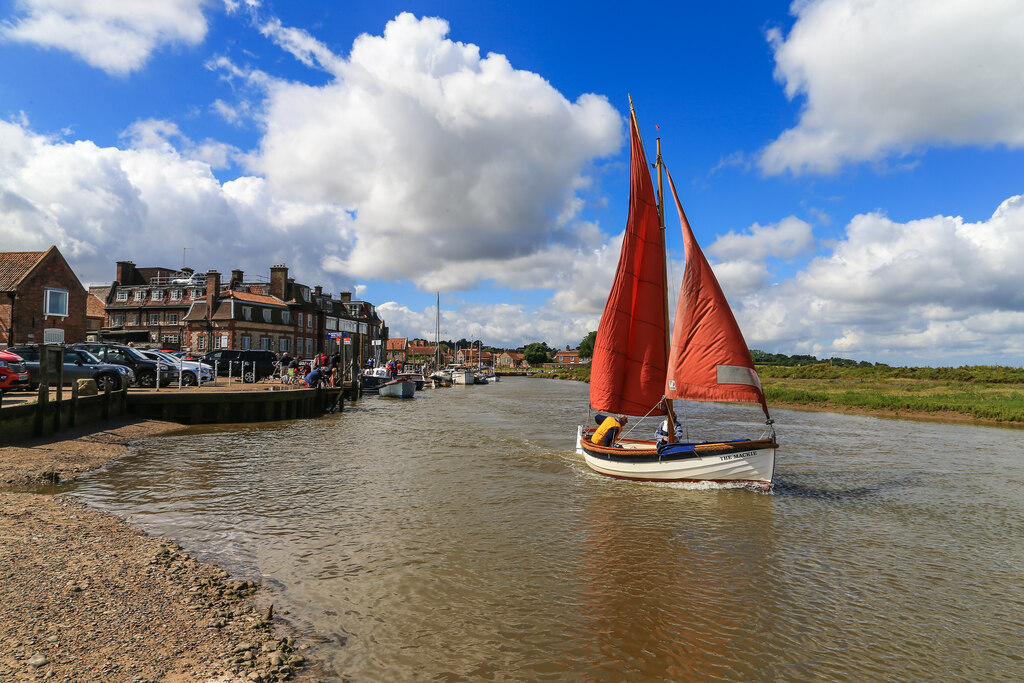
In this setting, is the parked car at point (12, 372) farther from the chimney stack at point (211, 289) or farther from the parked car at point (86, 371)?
the chimney stack at point (211, 289)

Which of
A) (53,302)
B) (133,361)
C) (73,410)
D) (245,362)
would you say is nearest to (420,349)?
(245,362)

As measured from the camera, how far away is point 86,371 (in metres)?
22.8

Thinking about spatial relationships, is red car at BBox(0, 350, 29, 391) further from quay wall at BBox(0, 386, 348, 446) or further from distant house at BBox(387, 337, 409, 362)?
distant house at BBox(387, 337, 409, 362)

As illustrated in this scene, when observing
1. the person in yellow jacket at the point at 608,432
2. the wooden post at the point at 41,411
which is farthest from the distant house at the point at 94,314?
the person in yellow jacket at the point at 608,432

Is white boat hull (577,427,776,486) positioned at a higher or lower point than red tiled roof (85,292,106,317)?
lower

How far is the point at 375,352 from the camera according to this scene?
96125 mm

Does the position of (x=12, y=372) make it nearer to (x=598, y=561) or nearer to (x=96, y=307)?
(x=598, y=561)

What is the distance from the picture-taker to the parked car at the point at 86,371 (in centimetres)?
2281

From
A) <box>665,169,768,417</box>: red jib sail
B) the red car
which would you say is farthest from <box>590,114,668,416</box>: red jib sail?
the red car

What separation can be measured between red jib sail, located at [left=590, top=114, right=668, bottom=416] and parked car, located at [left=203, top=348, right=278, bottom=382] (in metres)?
28.6

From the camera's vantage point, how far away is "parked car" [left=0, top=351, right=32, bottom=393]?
19922 millimetres

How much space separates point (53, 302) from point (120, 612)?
41571mm

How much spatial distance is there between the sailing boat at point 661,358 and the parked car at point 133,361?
2273 cm

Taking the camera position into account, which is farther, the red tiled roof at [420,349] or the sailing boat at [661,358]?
the red tiled roof at [420,349]
